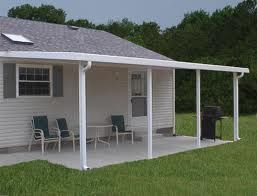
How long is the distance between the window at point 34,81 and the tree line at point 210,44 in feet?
55.7

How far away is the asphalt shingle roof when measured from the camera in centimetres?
1245

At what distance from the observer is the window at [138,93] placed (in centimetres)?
1534

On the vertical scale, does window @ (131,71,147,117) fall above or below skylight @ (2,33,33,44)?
below

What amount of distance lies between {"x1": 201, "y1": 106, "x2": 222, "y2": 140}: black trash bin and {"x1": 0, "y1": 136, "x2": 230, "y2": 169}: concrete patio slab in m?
0.28

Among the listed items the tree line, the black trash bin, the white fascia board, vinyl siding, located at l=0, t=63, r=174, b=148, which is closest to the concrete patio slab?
the black trash bin

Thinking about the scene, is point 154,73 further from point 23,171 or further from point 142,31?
point 142,31

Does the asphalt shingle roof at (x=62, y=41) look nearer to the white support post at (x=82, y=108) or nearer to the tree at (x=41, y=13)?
the white support post at (x=82, y=108)

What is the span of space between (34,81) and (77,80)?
4.94 ft

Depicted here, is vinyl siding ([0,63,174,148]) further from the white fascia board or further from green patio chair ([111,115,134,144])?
the white fascia board

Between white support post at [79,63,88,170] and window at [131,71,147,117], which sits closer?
white support post at [79,63,88,170]

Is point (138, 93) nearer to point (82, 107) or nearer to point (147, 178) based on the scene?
point (82, 107)

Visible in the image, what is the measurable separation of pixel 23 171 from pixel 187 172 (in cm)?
319

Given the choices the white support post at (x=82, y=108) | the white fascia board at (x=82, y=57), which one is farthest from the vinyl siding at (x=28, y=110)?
the white support post at (x=82, y=108)

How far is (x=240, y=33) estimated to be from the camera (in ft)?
112
